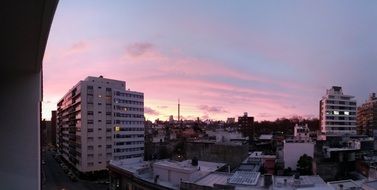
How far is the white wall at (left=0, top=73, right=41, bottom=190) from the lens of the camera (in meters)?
1.89

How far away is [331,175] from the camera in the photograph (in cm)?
1670

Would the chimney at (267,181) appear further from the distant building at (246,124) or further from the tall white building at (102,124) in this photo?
the distant building at (246,124)

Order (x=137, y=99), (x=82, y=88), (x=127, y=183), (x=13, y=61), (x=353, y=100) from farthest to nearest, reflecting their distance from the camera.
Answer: (x=353, y=100) < (x=137, y=99) < (x=82, y=88) < (x=127, y=183) < (x=13, y=61)

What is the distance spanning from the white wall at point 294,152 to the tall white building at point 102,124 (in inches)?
651

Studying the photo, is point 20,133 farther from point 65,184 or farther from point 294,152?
point 65,184

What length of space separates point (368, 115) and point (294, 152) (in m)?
45.3

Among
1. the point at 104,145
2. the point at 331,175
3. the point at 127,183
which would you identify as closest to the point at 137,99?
the point at 104,145

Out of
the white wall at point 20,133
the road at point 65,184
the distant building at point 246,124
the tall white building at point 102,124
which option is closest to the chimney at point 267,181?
the white wall at point 20,133

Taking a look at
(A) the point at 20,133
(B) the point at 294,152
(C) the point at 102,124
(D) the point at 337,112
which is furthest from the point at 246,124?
(A) the point at 20,133

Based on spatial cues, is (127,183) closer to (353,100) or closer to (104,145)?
(104,145)

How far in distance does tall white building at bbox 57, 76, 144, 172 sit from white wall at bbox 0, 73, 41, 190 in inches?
1139

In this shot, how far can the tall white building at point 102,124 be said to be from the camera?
30.7m

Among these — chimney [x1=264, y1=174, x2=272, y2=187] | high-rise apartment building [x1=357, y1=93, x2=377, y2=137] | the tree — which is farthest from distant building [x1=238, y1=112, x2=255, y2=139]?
chimney [x1=264, y1=174, x2=272, y2=187]

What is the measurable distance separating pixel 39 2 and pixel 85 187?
25759 mm
